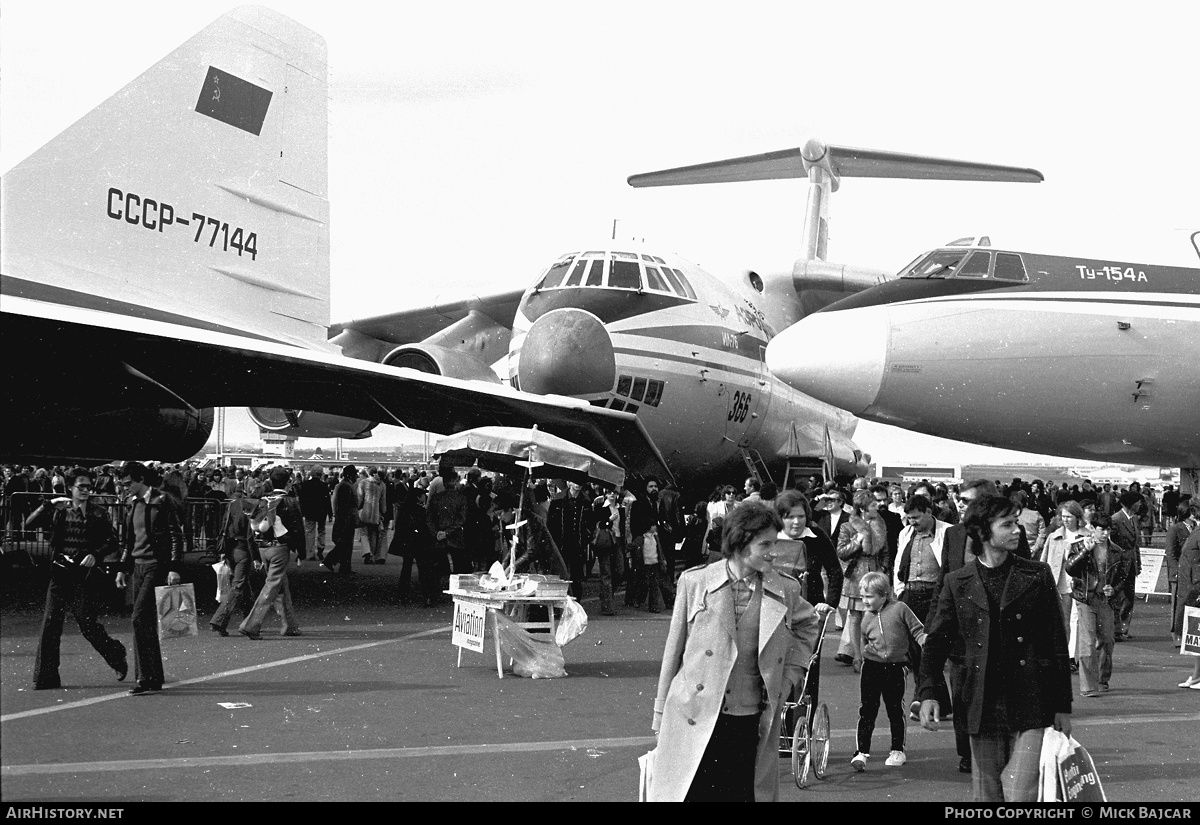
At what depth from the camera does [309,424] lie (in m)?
22.1

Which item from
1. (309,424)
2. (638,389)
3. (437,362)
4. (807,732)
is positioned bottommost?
(807,732)

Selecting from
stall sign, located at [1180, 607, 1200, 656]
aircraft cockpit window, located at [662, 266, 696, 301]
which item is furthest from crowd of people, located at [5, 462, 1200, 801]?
aircraft cockpit window, located at [662, 266, 696, 301]

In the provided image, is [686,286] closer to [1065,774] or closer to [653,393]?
[653,393]

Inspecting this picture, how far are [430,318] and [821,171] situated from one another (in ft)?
34.8

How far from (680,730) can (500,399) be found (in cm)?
1008

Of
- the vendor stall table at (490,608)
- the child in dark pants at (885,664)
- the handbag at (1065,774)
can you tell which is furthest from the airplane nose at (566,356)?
the handbag at (1065,774)

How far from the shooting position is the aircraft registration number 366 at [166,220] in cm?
1155

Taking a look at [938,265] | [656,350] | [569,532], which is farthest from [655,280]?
[569,532]

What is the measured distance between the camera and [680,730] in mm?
Answer: 4160

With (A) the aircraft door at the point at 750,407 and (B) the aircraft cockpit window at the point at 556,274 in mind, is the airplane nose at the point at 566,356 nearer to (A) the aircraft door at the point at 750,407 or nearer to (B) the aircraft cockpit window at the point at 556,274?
(B) the aircraft cockpit window at the point at 556,274

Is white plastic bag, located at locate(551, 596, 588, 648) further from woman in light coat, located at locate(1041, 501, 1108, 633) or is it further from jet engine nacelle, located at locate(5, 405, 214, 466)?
jet engine nacelle, located at locate(5, 405, 214, 466)

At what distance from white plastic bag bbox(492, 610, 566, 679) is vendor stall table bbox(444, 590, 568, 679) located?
6 centimetres

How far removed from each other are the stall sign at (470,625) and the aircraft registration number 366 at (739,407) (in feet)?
32.6
